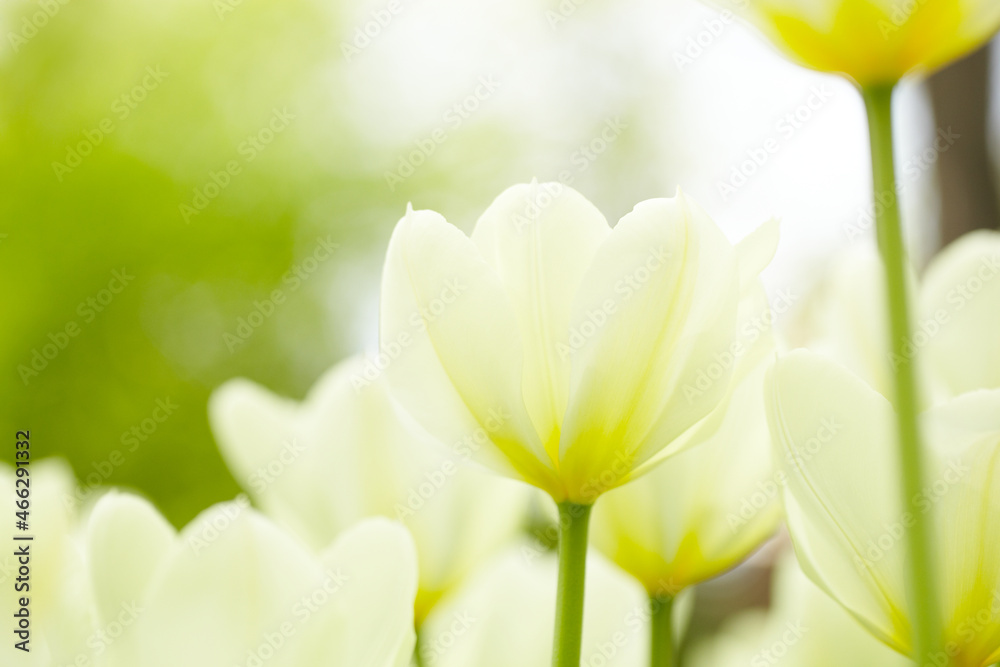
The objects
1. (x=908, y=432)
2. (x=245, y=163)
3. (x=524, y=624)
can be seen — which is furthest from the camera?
(x=245, y=163)

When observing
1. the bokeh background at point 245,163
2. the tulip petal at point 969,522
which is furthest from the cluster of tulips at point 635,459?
the bokeh background at point 245,163

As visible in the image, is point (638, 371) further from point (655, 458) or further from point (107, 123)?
point (107, 123)

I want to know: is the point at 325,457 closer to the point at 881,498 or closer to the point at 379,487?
the point at 379,487

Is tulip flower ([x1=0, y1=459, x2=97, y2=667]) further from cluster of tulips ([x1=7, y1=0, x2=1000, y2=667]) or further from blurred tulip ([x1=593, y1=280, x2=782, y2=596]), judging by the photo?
blurred tulip ([x1=593, y1=280, x2=782, y2=596])

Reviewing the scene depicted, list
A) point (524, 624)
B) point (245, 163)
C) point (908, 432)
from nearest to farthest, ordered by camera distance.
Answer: point (908, 432)
point (524, 624)
point (245, 163)

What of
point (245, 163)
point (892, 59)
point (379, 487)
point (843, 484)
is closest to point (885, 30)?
point (892, 59)

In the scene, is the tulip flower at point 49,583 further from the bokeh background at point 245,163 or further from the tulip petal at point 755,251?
the bokeh background at point 245,163
